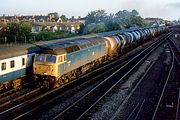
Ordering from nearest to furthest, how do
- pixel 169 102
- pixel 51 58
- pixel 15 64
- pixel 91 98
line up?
1. pixel 169 102
2. pixel 91 98
3. pixel 15 64
4. pixel 51 58

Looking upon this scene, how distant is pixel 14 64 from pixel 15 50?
1.08 meters

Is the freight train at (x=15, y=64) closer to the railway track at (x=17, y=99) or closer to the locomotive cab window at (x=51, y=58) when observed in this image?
the railway track at (x=17, y=99)

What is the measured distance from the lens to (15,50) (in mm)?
22984

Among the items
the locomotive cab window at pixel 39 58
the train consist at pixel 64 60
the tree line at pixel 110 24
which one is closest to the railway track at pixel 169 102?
the train consist at pixel 64 60

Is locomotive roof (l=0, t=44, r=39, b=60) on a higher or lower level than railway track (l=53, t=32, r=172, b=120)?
higher

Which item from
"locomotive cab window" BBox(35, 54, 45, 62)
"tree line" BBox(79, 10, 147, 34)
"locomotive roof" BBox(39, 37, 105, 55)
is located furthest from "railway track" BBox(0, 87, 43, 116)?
"tree line" BBox(79, 10, 147, 34)

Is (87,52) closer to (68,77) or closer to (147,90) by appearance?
(68,77)

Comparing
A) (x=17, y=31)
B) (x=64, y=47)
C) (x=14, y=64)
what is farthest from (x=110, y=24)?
(x=14, y=64)

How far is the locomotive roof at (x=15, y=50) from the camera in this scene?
848 inches

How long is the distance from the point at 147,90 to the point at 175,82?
444cm

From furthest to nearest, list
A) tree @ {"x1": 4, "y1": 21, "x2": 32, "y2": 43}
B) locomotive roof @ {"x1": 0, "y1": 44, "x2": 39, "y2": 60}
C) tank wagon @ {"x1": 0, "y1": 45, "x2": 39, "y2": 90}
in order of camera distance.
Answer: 1. tree @ {"x1": 4, "y1": 21, "x2": 32, "y2": 43}
2. locomotive roof @ {"x1": 0, "y1": 44, "x2": 39, "y2": 60}
3. tank wagon @ {"x1": 0, "y1": 45, "x2": 39, "y2": 90}

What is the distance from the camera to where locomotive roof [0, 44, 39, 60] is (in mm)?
21530

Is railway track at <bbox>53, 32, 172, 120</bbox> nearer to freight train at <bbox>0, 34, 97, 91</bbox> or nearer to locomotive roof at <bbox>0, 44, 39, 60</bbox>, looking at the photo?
freight train at <bbox>0, 34, 97, 91</bbox>

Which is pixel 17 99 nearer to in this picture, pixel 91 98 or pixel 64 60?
pixel 91 98
